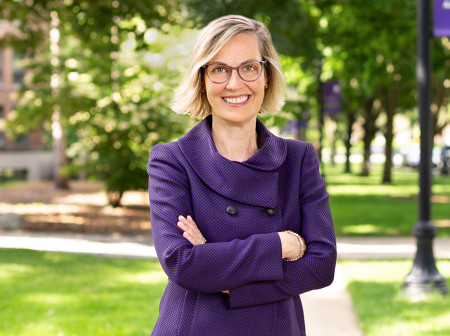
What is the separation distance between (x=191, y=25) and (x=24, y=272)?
418cm

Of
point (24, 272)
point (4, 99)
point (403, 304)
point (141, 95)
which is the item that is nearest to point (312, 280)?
point (403, 304)

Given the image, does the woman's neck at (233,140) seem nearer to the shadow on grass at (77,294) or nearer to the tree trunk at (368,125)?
the shadow on grass at (77,294)

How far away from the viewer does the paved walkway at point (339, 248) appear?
7.91 m

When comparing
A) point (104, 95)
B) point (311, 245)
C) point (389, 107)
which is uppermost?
point (311, 245)

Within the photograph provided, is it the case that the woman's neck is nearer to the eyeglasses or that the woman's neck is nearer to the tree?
Answer: the eyeglasses

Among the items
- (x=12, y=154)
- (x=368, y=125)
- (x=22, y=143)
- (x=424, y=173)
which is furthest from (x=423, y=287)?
(x=22, y=143)

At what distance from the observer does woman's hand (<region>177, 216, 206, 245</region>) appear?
2.57 m

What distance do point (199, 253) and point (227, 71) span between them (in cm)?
69

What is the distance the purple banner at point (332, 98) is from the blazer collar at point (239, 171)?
1855cm

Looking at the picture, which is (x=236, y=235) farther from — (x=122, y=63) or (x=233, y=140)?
(x=122, y=63)

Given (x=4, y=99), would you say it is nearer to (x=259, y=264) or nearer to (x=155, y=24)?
(x=155, y=24)

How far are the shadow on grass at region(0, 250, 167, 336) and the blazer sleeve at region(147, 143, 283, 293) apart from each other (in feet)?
13.3

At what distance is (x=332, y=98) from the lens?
69.6 feet

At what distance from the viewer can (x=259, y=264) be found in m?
2.57
